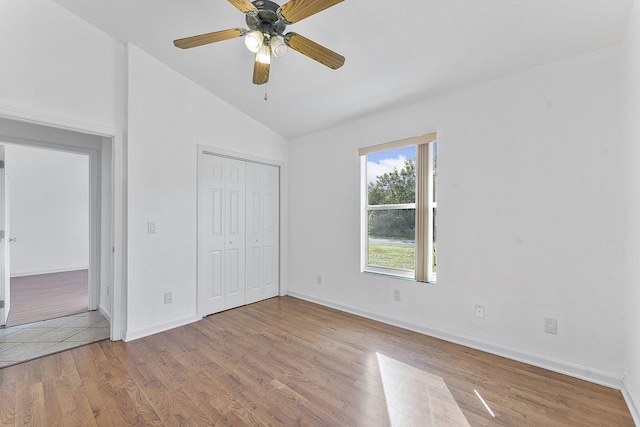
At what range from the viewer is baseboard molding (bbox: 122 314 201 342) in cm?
291

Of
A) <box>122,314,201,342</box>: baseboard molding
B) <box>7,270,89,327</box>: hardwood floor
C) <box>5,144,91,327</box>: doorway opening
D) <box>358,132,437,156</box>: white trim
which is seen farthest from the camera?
<box>5,144,91,327</box>: doorway opening

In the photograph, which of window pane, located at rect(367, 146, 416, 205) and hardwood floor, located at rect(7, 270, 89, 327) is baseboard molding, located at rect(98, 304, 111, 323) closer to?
hardwood floor, located at rect(7, 270, 89, 327)

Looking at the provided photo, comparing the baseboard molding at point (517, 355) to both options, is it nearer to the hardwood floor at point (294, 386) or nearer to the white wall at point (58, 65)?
the hardwood floor at point (294, 386)

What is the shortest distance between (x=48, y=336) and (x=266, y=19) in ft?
12.1

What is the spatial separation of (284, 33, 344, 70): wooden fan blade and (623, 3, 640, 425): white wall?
181 centimetres

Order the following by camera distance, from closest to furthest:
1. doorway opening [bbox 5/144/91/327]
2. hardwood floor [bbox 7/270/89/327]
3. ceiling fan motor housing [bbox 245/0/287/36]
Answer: ceiling fan motor housing [bbox 245/0/287/36] → hardwood floor [bbox 7/270/89/327] → doorway opening [bbox 5/144/91/327]

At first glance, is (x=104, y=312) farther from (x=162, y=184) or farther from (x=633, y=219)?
(x=633, y=219)

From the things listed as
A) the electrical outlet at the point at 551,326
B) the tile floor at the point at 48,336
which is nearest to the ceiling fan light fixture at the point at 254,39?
the electrical outlet at the point at 551,326

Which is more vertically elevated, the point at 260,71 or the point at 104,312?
the point at 260,71

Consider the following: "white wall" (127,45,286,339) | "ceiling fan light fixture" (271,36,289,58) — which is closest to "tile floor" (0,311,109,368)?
"white wall" (127,45,286,339)

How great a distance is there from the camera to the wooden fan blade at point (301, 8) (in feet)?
4.97

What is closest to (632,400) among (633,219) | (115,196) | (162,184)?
(633,219)

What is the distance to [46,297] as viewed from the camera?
438 cm

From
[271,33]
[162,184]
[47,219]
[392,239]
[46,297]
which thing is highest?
[271,33]
